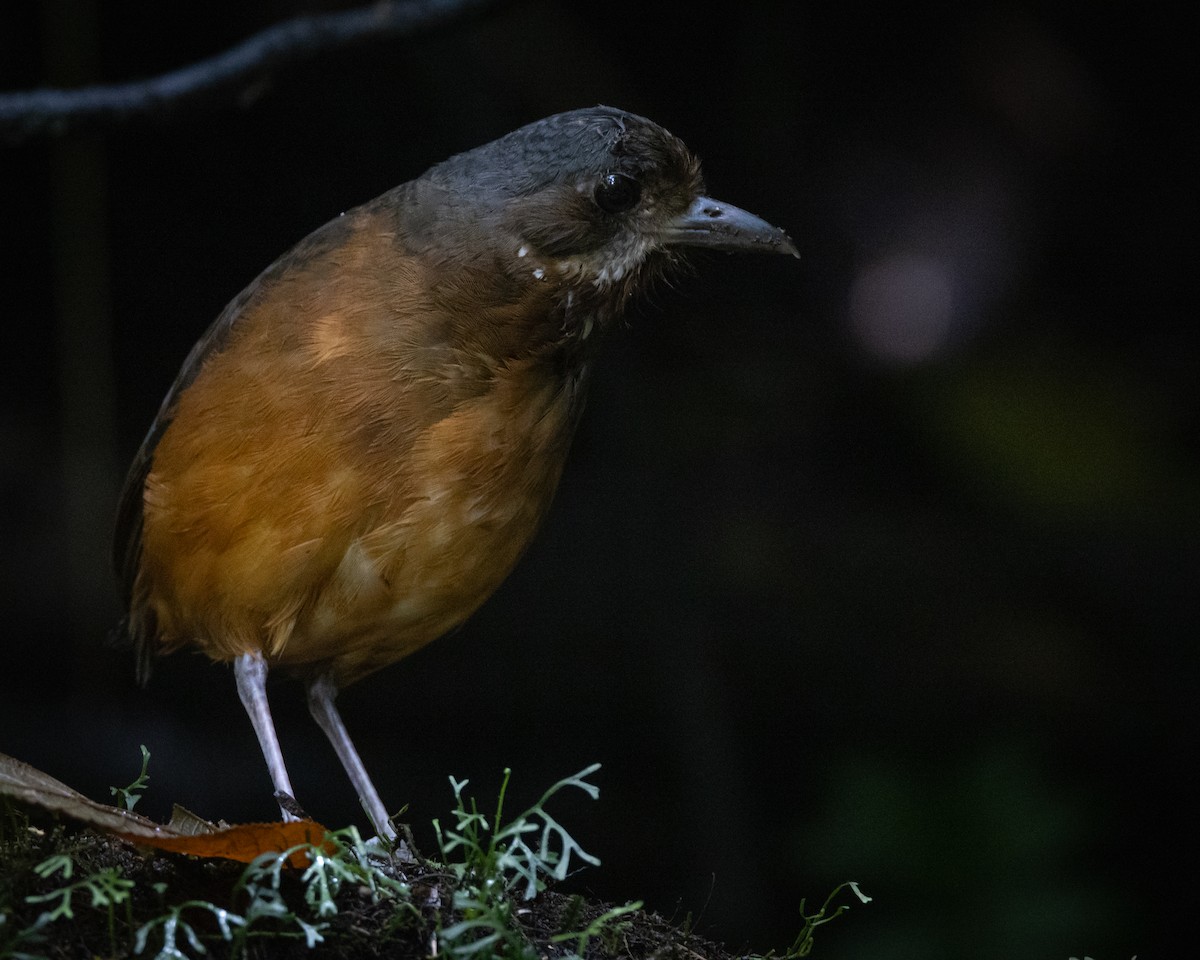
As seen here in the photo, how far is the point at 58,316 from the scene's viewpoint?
5707 millimetres

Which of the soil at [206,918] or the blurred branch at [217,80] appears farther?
the blurred branch at [217,80]

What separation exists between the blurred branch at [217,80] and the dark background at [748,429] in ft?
3.86

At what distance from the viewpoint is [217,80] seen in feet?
13.5

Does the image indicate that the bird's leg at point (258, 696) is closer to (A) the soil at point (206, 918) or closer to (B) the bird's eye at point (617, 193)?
(A) the soil at point (206, 918)

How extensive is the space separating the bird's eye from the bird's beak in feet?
0.41

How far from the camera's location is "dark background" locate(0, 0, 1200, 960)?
5406 mm

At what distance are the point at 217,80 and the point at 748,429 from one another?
8.72 feet

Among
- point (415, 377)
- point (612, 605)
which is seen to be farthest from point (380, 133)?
point (415, 377)

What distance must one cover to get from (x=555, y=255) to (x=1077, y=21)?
3.59m

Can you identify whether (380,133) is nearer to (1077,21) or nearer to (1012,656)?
(1077,21)

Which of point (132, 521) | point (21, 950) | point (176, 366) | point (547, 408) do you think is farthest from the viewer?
point (176, 366)

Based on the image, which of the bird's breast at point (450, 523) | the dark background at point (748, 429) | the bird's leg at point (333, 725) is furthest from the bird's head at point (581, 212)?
the dark background at point (748, 429)

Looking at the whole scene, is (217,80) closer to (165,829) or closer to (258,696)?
(258,696)

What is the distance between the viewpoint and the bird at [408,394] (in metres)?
3.09
